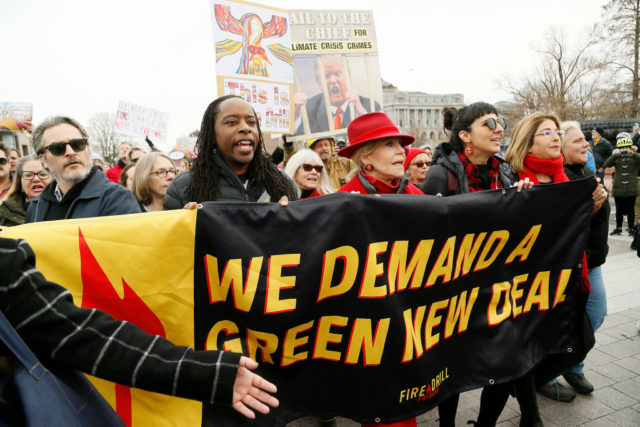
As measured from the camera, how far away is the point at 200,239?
176cm

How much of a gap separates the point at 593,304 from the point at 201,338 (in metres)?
2.94

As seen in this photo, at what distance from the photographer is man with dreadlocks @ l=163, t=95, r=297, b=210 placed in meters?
2.43

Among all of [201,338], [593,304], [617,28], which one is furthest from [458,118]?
[617,28]

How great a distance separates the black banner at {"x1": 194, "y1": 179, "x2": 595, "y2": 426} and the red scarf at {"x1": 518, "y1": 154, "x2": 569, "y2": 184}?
1.39 feet

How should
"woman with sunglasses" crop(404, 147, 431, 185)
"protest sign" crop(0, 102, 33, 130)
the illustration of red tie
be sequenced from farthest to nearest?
"protest sign" crop(0, 102, 33, 130)
the illustration of red tie
"woman with sunglasses" crop(404, 147, 431, 185)

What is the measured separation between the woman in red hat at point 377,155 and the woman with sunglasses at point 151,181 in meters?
2.01

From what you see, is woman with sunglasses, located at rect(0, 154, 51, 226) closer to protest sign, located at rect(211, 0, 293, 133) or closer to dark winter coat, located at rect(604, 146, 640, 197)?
protest sign, located at rect(211, 0, 293, 133)

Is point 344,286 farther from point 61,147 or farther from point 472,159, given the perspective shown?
point 61,147

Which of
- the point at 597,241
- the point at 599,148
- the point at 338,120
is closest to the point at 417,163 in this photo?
the point at 338,120

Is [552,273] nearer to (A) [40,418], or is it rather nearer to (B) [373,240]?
(B) [373,240]

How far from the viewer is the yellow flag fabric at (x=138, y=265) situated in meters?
1.65

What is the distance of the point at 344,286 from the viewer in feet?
6.40

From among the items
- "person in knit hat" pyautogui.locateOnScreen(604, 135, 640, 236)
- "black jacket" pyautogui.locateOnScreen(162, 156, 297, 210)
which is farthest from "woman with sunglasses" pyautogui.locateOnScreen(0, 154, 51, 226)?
"person in knit hat" pyautogui.locateOnScreen(604, 135, 640, 236)

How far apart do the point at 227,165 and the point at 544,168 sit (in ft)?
7.24
